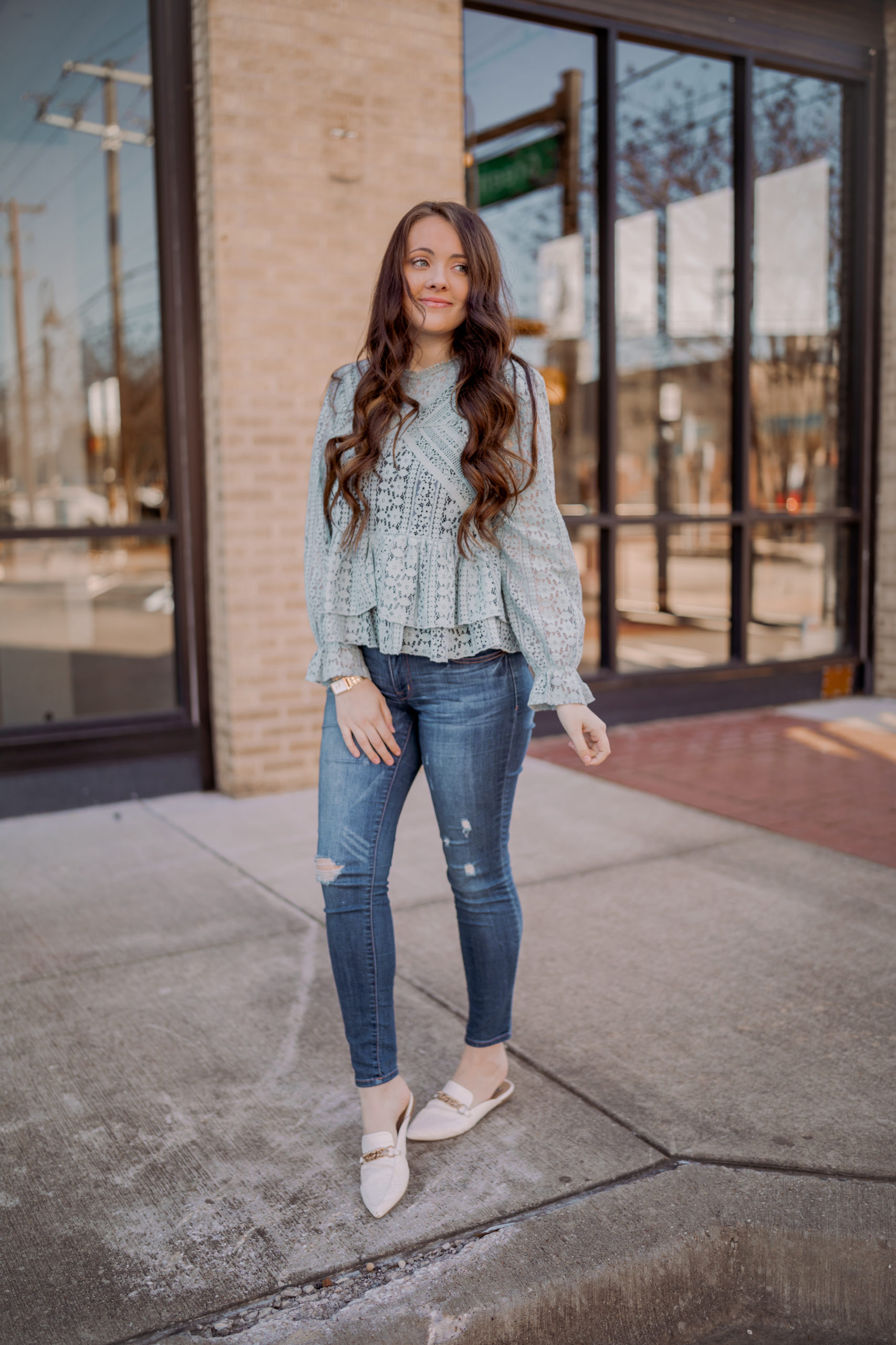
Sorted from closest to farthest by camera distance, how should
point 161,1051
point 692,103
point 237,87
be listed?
point 161,1051, point 237,87, point 692,103

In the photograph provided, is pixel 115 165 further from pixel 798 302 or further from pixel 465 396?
pixel 465 396

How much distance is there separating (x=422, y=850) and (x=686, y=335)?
4.52 meters

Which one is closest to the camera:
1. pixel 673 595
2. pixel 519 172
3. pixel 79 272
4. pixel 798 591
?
pixel 79 272

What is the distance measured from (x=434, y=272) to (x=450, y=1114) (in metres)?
1.78

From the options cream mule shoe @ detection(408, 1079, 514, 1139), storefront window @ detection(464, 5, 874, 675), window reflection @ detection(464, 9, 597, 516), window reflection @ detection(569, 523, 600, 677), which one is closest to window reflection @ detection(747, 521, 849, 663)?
storefront window @ detection(464, 5, 874, 675)

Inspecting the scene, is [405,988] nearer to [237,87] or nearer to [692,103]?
[237,87]

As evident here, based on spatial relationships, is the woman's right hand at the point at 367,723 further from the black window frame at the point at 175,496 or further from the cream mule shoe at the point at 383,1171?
the black window frame at the point at 175,496

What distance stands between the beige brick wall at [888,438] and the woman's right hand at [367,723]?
20.0ft

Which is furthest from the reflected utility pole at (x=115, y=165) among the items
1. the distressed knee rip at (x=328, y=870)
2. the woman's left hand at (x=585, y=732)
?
the woman's left hand at (x=585, y=732)

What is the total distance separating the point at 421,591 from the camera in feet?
7.71

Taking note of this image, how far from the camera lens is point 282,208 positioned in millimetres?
5285

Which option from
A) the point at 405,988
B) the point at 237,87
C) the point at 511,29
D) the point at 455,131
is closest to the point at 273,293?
the point at 237,87

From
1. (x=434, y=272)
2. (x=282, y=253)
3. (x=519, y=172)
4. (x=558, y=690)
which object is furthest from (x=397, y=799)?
(x=519, y=172)

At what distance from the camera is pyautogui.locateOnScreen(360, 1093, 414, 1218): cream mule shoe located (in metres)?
2.29
